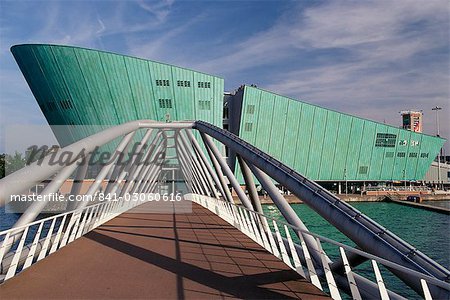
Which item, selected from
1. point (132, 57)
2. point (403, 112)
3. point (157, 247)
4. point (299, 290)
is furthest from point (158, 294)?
point (403, 112)

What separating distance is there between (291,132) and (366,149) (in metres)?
15.6

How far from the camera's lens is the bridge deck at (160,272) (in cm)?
723

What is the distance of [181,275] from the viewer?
865cm

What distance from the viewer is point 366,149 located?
228 ft

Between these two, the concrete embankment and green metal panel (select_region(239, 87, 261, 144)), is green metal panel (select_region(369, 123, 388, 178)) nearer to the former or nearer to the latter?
the concrete embankment

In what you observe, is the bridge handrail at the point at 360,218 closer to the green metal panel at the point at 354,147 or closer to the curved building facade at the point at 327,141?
the curved building facade at the point at 327,141

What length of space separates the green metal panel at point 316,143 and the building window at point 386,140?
457 inches

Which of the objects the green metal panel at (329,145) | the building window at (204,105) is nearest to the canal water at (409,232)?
the green metal panel at (329,145)

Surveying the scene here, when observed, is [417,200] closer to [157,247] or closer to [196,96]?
[196,96]

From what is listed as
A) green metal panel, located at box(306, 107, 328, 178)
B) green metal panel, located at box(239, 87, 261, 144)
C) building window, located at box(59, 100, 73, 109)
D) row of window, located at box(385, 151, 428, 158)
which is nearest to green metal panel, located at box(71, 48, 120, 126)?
building window, located at box(59, 100, 73, 109)

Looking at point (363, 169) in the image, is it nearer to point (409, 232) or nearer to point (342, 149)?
point (342, 149)

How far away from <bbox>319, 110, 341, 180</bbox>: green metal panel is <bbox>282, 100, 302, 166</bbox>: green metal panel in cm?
562

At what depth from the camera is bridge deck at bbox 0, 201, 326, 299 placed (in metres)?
7.23

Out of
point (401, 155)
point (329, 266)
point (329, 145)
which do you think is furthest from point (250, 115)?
point (329, 266)
